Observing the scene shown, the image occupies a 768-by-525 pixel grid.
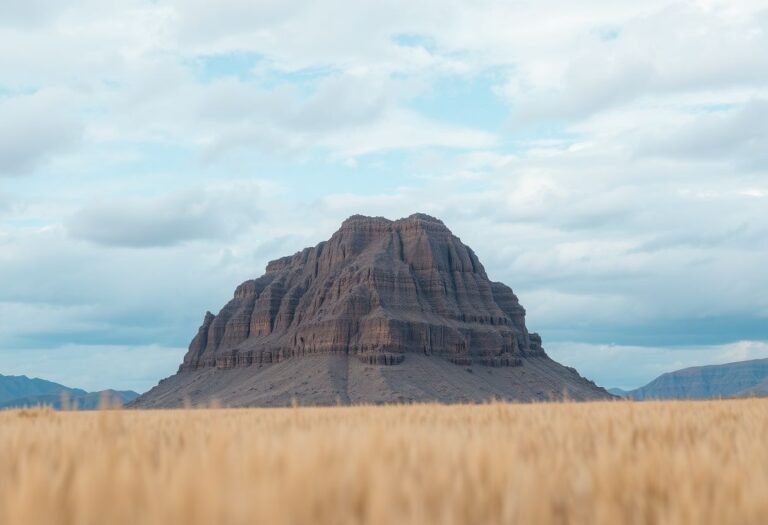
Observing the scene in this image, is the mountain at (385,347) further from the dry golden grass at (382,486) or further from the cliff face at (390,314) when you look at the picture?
the dry golden grass at (382,486)

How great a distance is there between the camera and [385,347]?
16312cm

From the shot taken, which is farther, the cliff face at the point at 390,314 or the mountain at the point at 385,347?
the cliff face at the point at 390,314

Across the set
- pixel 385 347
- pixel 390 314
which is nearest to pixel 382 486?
pixel 385 347

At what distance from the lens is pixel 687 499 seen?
5754 mm

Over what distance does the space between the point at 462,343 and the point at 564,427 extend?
164362 mm

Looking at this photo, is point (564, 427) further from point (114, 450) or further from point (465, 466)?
point (114, 450)

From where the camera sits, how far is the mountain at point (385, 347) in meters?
156

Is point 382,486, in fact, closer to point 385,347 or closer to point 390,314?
point 385,347

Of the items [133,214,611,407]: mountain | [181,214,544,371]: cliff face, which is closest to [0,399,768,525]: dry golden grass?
[133,214,611,407]: mountain

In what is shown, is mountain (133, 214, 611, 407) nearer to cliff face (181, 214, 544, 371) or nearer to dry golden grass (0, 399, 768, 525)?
cliff face (181, 214, 544, 371)

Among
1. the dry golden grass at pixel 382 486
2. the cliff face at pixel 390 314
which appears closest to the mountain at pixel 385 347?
the cliff face at pixel 390 314

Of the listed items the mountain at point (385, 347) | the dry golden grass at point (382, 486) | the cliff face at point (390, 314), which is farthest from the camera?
the cliff face at point (390, 314)

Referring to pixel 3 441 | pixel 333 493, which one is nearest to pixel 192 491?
pixel 333 493

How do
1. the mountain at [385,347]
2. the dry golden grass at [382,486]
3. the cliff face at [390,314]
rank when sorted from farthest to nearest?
the cliff face at [390,314], the mountain at [385,347], the dry golden grass at [382,486]
